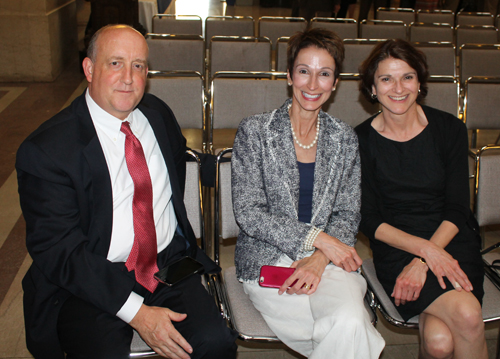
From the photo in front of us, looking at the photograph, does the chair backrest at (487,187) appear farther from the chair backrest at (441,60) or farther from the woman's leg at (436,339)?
the chair backrest at (441,60)

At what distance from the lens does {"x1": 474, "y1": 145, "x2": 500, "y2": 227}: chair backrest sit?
7.69ft

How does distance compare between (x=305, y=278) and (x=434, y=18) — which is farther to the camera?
(x=434, y=18)

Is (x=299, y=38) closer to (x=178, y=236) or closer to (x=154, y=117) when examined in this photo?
(x=154, y=117)

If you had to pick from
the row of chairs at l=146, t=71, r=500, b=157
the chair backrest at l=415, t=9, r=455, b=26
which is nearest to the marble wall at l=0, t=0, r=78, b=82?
the row of chairs at l=146, t=71, r=500, b=157

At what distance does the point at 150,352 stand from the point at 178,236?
1.76 feet

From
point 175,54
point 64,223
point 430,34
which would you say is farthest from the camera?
point 430,34

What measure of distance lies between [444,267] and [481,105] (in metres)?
2.14

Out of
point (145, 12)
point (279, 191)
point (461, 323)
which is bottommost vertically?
point (461, 323)

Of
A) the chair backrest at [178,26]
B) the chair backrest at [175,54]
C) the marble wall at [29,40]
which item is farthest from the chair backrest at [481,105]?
the marble wall at [29,40]

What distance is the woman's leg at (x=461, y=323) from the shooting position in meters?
1.83

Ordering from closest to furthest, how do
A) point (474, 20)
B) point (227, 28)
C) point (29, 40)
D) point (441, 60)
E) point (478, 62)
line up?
point (478, 62) < point (441, 60) < point (227, 28) < point (29, 40) < point (474, 20)

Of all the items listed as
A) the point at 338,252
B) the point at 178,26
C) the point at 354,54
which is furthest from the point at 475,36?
the point at 338,252

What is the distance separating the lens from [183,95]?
342 centimetres

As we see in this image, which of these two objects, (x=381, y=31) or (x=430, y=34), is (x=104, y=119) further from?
(x=430, y=34)
